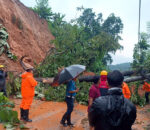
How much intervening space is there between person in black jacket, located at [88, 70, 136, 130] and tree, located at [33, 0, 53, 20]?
2007 cm

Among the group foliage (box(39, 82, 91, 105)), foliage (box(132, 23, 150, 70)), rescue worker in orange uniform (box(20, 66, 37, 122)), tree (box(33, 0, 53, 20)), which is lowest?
foliage (box(39, 82, 91, 105))

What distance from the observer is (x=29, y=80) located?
5.35 metres

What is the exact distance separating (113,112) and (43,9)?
20.8m

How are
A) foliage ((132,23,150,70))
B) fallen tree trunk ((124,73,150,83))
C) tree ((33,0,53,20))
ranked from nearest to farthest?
A: fallen tree trunk ((124,73,150,83))
foliage ((132,23,150,70))
tree ((33,0,53,20))

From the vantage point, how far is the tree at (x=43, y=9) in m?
21.2

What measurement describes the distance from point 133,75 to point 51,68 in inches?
193

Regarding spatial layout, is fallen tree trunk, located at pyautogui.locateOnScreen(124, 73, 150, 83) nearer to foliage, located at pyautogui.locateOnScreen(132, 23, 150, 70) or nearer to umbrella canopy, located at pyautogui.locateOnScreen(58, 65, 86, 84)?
foliage, located at pyautogui.locateOnScreen(132, 23, 150, 70)

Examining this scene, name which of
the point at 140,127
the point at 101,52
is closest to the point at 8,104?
the point at 140,127

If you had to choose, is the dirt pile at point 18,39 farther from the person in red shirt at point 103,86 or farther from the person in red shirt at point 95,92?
the person in red shirt at point 103,86

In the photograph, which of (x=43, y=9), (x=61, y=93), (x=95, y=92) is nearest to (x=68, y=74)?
(x=95, y=92)

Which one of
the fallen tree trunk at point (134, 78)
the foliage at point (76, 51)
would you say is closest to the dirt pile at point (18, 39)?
the foliage at point (76, 51)

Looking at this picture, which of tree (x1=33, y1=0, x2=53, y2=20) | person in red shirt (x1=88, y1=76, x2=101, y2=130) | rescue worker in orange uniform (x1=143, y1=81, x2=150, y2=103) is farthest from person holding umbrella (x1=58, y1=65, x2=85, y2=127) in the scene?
tree (x1=33, y1=0, x2=53, y2=20)

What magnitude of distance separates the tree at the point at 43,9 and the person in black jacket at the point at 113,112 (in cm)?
2007

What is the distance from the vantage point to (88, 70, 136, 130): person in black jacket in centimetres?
207
